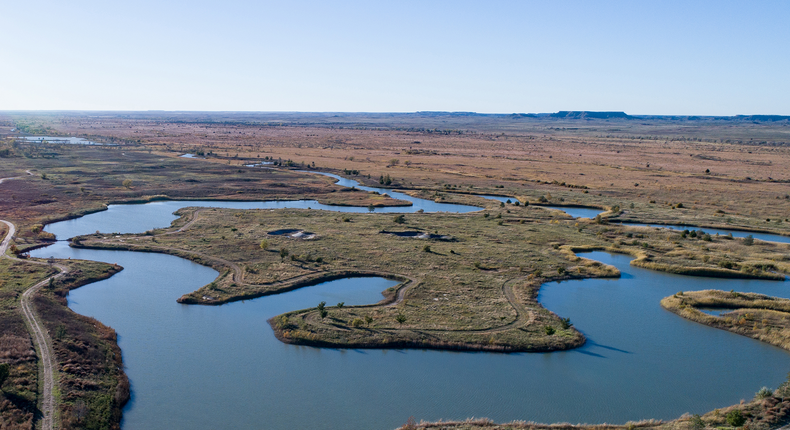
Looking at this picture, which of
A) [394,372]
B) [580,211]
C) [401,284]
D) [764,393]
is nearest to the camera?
[764,393]

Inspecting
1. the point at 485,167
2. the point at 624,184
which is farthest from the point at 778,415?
the point at 485,167

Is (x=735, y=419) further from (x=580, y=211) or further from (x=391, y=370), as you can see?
(x=580, y=211)

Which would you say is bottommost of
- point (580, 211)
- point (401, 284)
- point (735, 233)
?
point (401, 284)

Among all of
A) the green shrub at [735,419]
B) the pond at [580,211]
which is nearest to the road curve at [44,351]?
the green shrub at [735,419]

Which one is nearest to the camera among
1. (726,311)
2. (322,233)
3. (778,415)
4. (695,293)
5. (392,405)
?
(778,415)

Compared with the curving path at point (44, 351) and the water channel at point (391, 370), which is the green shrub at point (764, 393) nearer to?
the water channel at point (391, 370)

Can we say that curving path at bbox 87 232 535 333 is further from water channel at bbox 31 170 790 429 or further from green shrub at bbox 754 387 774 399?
green shrub at bbox 754 387 774 399

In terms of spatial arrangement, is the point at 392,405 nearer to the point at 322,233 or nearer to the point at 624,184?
the point at 322,233

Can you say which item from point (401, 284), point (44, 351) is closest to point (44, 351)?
point (44, 351)
